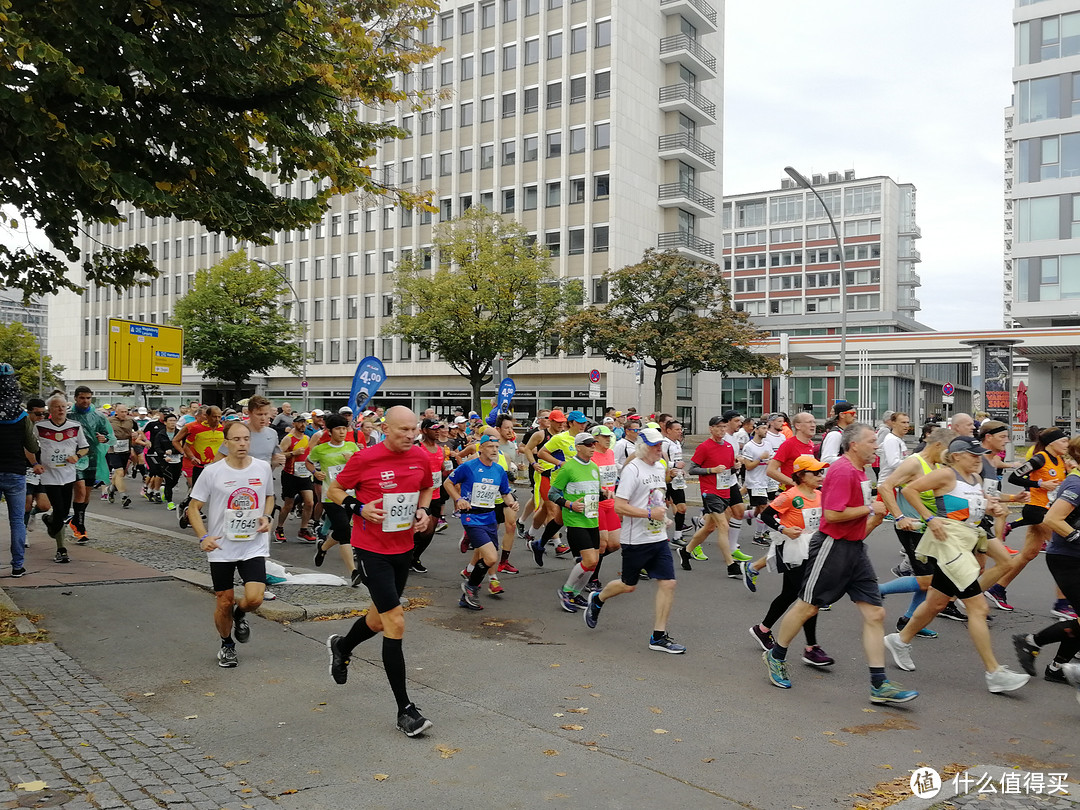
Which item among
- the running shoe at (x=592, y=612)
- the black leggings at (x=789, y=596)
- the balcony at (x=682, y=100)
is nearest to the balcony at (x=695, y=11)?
the balcony at (x=682, y=100)

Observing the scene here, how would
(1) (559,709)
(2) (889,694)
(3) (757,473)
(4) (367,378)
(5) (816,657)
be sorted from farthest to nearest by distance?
(4) (367,378) < (3) (757,473) < (5) (816,657) < (2) (889,694) < (1) (559,709)

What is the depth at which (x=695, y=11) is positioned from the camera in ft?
168

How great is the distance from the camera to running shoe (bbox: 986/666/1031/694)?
608 cm

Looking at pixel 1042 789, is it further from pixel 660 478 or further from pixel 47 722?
pixel 47 722

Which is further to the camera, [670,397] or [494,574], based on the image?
[670,397]

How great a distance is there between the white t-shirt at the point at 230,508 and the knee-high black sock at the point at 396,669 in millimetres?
1805

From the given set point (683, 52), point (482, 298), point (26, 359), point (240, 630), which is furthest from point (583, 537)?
point (26, 359)

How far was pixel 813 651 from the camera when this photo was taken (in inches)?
269

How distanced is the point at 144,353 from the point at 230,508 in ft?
32.5

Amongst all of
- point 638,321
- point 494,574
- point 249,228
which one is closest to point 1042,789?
point 494,574

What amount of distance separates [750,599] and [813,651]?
243 cm

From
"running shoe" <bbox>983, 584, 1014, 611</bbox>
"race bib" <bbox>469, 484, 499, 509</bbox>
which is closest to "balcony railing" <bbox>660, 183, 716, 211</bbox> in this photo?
"running shoe" <bbox>983, 584, 1014, 611</bbox>

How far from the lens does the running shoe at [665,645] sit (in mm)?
7109

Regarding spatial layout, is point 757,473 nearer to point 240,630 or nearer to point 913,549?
point 913,549
